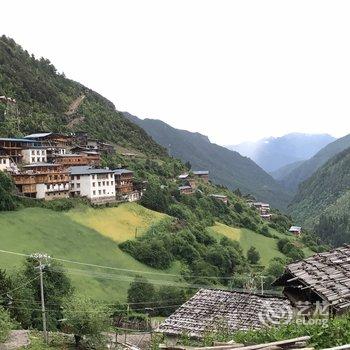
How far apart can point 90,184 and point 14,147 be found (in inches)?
593

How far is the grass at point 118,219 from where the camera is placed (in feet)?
227

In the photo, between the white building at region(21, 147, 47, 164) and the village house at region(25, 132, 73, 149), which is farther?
the village house at region(25, 132, 73, 149)

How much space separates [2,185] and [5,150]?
16.0 metres

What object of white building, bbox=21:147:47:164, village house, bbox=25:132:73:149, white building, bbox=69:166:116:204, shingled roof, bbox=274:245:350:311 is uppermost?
village house, bbox=25:132:73:149

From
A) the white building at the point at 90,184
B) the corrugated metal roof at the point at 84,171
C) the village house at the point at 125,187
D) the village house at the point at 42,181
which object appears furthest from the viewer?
the village house at the point at 125,187

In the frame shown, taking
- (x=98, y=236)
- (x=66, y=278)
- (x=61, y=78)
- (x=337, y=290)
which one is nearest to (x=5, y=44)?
(x=61, y=78)

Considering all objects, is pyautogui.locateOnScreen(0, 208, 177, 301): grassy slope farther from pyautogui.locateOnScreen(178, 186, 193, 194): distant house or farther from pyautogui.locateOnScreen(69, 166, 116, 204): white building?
pyautogui.locateOnScreen(178, 186, 193, 194): distant house

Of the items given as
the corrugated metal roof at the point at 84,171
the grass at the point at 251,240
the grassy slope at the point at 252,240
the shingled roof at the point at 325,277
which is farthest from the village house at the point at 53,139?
the shingled roof at the point at 325,277

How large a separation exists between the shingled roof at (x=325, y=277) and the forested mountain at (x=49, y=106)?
92.7 metres

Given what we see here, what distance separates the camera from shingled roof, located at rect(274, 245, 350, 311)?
34.1ft

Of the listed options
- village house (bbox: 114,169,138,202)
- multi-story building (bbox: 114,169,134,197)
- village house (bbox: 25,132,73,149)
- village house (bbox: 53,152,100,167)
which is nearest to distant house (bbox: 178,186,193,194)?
village house (bbox: 114,169,138,202)

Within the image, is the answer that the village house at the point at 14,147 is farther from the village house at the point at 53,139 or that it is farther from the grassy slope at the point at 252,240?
the grassy slope at the point at 252,240

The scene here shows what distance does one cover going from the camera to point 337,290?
10.6m

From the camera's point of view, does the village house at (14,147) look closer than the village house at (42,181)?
No
